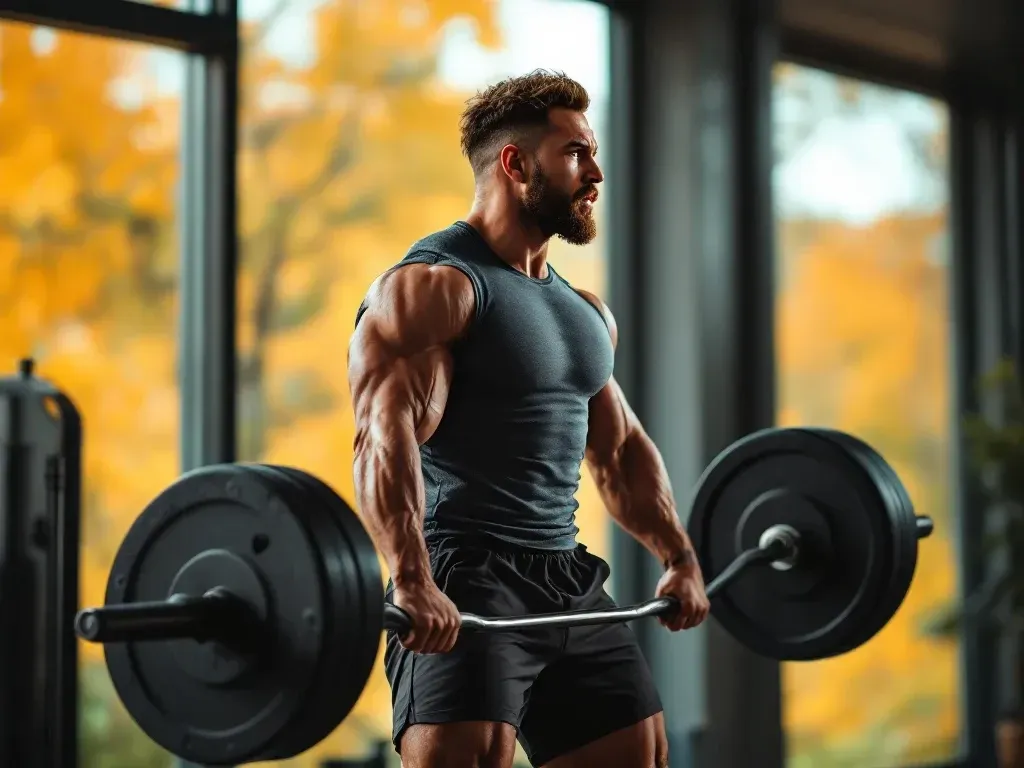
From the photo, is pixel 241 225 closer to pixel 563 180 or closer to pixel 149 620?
pixel 563 180

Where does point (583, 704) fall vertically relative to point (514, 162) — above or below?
below

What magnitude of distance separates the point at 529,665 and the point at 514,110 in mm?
705

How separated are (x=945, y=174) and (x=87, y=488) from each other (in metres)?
2.62

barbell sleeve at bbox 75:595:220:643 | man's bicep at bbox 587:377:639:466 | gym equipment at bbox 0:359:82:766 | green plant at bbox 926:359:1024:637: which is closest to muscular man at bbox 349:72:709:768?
man's bicep at bbox 587:377:639:466

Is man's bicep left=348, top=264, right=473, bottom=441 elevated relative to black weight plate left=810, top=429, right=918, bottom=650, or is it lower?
elevated

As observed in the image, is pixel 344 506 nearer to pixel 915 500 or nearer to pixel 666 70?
pixel 666 70

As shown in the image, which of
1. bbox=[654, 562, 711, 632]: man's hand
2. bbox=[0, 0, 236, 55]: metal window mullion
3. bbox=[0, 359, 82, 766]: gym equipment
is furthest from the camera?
bbox=[0, 0, 236, 55]: metal window mullion

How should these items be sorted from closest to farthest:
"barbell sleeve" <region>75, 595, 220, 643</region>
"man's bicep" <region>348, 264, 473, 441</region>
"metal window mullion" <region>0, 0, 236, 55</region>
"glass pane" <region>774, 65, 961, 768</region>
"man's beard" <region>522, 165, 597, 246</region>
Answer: "barbell sleeve" <region>75, 595, 220, 643</region> < "man's bicep" <region>348, 264, 473, 441</region> < "man's beard" <region>522, 165, 597, 246</region> < "metal window mullion" <region>0, 0, 236, 55</region> < "glass pane" <region>774, 65, 961, 768</region>

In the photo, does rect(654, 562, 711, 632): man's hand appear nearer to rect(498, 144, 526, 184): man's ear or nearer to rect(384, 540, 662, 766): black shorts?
rect(384, 540, 662, 766): black shorts

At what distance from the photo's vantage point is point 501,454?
1748 millimetres

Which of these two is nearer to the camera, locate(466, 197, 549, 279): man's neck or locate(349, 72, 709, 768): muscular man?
locate(349, 72, 709, 768): muscular man

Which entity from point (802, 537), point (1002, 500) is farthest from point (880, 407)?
point (802, 537)

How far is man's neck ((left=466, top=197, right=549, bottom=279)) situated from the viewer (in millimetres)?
1805

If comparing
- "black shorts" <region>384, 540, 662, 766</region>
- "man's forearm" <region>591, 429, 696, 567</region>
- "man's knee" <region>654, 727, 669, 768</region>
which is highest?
"man's forearm" <region>591, 429, 696, 567</region>
